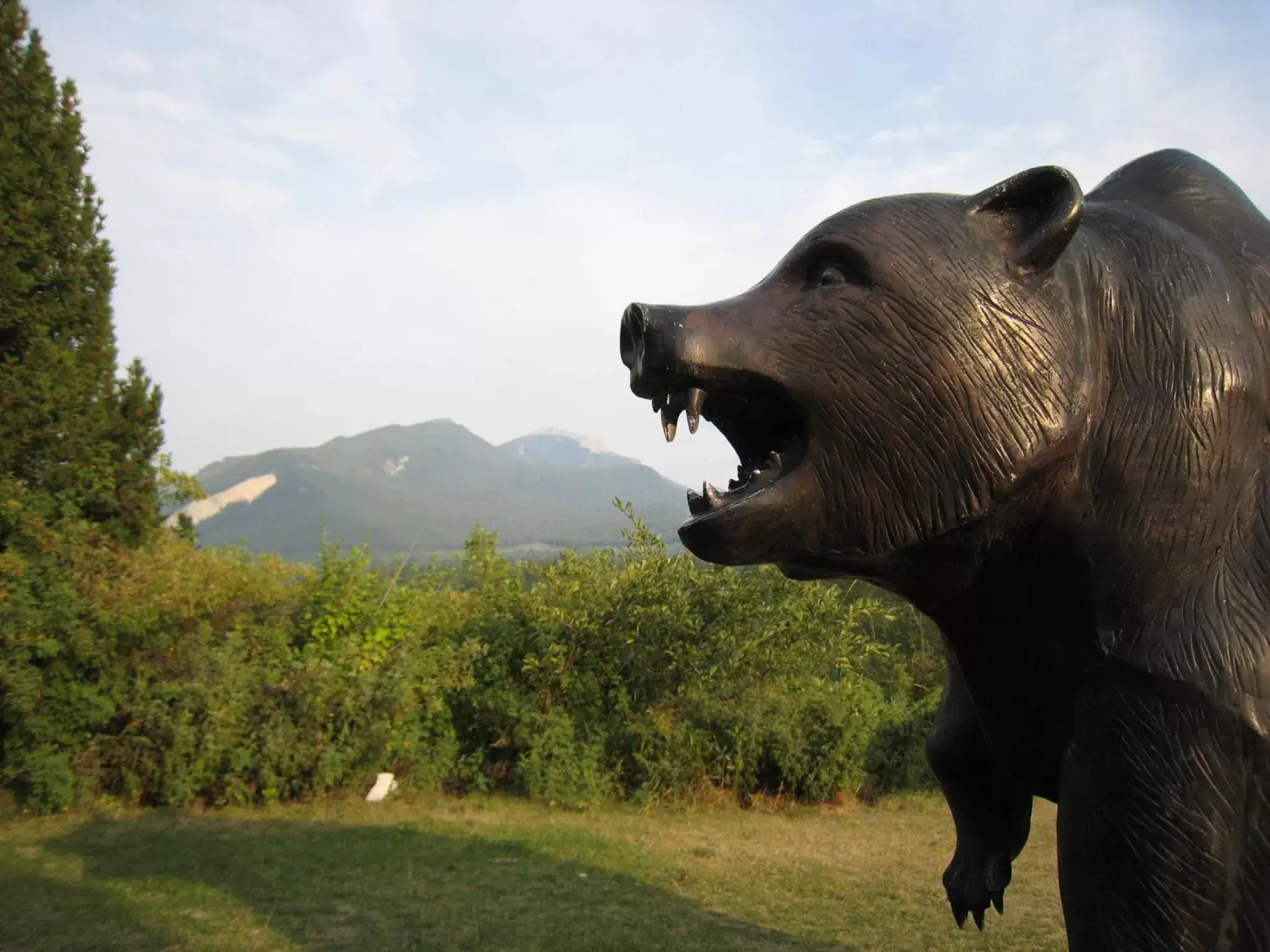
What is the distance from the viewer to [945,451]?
5.62 ft

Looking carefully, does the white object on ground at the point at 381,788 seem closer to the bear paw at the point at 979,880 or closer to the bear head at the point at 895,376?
the bear paw at the point at 979,880

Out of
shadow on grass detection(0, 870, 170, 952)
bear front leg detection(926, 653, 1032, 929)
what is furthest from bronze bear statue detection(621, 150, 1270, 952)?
shadow on grass detection(0, 870, 170, 952)

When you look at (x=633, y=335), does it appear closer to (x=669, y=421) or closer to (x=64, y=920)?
(x=669, y=421)

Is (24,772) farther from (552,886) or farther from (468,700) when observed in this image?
(552,886)

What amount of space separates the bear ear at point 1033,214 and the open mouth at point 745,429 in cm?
48

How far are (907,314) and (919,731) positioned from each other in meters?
11.4

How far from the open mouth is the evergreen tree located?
11.1 m

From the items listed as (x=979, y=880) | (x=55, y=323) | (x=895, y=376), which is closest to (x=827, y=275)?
(x=895, y=376)

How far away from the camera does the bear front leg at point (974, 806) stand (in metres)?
2.35

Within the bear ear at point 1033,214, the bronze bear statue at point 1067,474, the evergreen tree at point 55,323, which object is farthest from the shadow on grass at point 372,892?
the bear ear at point 1033,214

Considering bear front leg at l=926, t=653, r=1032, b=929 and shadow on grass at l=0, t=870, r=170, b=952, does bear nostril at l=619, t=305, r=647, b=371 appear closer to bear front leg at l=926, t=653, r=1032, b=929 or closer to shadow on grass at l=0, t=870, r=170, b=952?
bear front leg at l=926, t=653, r=1032, b=929

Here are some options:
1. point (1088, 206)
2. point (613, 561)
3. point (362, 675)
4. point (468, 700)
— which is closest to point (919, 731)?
point (613, 561)

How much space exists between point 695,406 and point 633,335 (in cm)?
17

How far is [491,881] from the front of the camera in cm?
809
